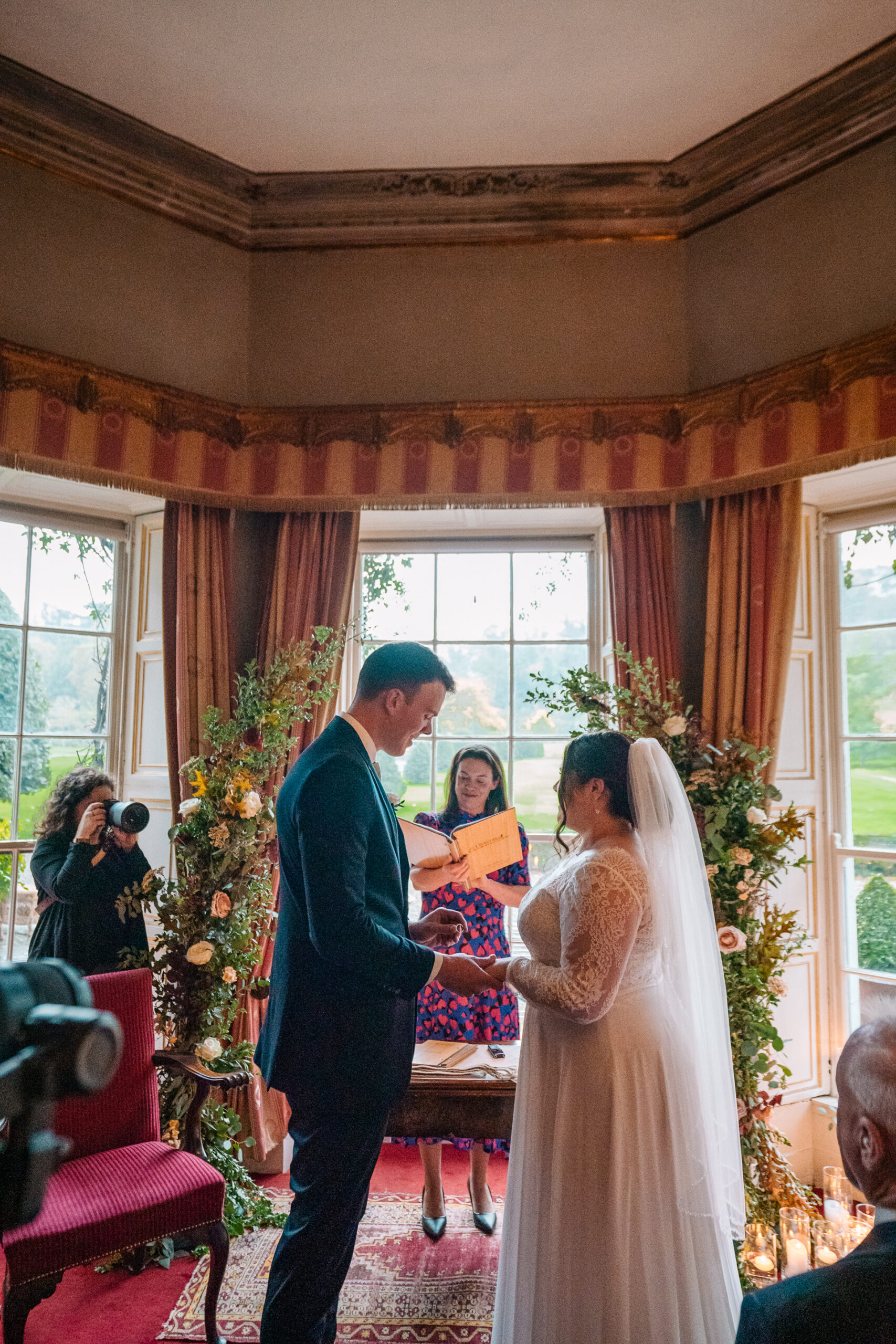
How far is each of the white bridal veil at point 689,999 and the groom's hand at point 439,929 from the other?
0.60 meters

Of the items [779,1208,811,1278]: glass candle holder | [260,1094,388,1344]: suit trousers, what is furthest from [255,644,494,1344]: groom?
→ [779,1208,811,1278]: glass candle holder

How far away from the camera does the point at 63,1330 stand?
8.62ft

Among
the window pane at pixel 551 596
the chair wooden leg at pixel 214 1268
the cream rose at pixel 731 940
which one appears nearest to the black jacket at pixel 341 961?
the chair wooden leg at pixel 214 1268

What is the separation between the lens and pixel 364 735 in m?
2.27

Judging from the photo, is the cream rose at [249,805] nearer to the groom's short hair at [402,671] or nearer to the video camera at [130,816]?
the video camera at [130,816]

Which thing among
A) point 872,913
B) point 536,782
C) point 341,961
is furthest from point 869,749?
point 341,961

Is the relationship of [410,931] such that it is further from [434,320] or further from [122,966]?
[434,320]

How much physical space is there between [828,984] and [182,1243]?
8.95 ft

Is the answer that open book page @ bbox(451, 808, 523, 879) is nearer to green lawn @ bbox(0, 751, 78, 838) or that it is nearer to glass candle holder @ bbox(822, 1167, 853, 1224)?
glass candle holder @ bbox(822, 1167, 853, 1224)

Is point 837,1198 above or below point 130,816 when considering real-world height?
below

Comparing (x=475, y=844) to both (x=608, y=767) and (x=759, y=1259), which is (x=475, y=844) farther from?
(x=759, y=1259)

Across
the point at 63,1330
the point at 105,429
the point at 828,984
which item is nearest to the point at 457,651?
the point at 105,429

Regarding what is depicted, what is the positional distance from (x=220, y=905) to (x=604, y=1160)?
5.32 ft

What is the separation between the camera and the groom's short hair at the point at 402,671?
90.4 inches
